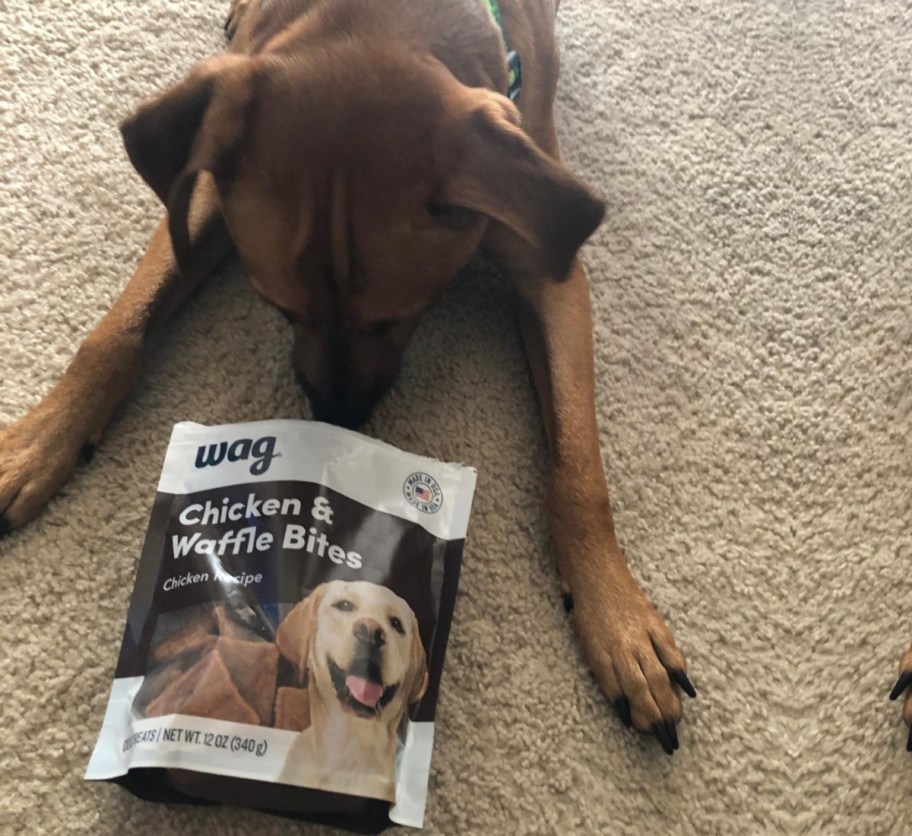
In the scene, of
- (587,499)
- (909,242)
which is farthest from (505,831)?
(909,242)

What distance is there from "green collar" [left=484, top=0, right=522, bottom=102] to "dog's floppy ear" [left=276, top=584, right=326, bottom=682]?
0.80 metres

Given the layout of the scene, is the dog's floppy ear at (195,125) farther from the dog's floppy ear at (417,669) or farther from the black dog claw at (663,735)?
the black dog claw at (663,735)

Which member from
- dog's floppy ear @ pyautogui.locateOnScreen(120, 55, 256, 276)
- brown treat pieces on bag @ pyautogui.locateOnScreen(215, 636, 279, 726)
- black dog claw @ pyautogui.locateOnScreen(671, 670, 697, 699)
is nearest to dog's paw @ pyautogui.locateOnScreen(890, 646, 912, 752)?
black dog claw @ pyautogui.locateOnScreen(671, 670, 697, 699)

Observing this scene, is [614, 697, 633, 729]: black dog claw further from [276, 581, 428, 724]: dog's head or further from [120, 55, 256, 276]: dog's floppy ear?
[120, 55, 256, 276]: dog's floppy ear

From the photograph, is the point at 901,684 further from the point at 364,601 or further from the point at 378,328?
the point at 378,328

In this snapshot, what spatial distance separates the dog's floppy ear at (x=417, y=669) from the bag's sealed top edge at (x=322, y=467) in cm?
16

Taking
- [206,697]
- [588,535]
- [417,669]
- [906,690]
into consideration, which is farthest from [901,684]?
[206,697]

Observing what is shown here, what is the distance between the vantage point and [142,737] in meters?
1.12

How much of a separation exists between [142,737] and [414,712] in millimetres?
343

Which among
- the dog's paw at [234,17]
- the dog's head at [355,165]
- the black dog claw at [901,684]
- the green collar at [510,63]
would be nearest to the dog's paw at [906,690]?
the black dog claw at [901,684]

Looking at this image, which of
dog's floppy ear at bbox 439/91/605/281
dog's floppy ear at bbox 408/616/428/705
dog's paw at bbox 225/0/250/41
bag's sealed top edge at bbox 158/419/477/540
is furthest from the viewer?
dog's paw at bbox 225/0/250/41

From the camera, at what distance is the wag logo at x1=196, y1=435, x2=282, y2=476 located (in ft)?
4.34

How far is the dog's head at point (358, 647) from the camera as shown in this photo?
1150 mm

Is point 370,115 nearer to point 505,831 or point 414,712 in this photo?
point 414,712
